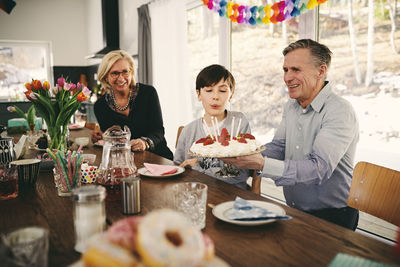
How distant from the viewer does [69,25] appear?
8.02 meters

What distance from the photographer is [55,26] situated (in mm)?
7801

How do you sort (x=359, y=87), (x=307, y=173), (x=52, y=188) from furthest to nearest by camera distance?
(x=359, y=87), (x=307, y=173), (x=52, y=188)

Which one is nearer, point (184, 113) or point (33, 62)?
point (184, 113)

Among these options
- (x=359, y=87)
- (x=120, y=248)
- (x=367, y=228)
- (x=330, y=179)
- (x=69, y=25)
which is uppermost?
(x=69, y=25)

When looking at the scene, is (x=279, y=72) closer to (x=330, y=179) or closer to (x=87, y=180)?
(x=330, y=179)

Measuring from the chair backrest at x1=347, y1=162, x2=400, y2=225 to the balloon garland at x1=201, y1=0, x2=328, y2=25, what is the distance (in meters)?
1.59

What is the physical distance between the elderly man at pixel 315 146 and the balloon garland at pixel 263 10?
0.96 m

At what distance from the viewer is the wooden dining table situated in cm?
79

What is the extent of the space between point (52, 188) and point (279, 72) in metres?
3.18

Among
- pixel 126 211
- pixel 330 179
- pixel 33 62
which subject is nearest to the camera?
pixel 126 211

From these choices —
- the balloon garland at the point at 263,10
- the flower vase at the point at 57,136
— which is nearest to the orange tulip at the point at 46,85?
the flower vase at the point at 57,136

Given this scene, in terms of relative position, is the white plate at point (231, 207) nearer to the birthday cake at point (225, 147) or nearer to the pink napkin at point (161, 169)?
the birthday cake at point (225, 147)

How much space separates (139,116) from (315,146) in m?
1.47

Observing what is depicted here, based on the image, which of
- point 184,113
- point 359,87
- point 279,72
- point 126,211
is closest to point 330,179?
point 126,211
